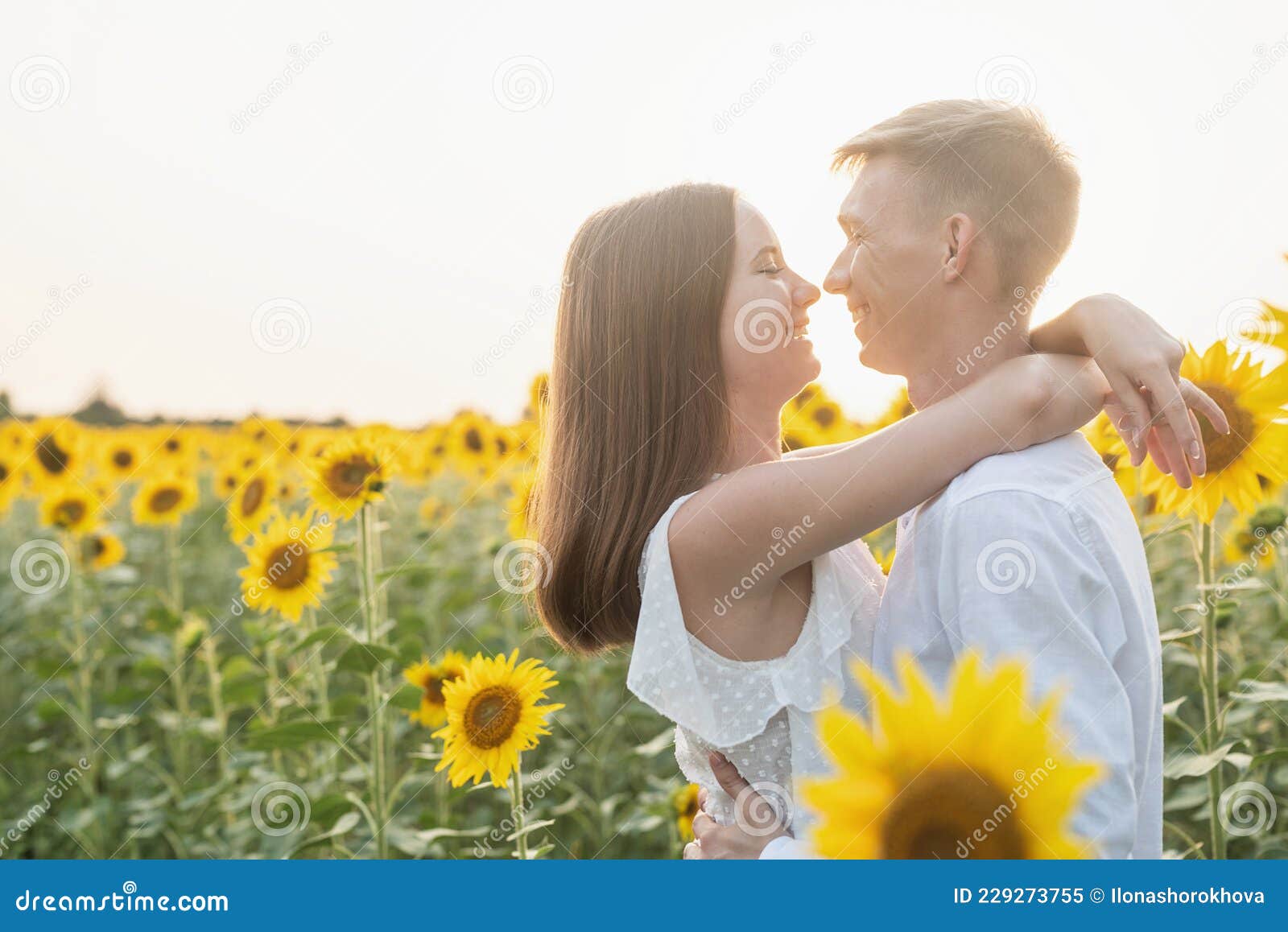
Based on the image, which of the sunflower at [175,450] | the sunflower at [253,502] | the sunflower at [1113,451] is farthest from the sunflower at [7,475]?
the sunflower at [1113,451]

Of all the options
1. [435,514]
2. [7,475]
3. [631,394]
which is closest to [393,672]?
[435,514]

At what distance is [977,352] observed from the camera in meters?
2.11

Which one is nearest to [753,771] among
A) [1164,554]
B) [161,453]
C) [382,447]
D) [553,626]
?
[553,626]

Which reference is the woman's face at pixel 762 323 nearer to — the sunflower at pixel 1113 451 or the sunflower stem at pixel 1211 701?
the sunflower at pixel 1113 451

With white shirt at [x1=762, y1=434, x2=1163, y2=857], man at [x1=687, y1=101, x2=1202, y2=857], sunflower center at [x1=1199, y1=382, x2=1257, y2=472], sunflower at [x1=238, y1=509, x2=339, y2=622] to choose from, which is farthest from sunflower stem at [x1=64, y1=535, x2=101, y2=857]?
sunflower center at [x1=1199, y1=382, x2=1257, y2=472]

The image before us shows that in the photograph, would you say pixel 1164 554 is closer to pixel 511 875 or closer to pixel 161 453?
pixel 511 875

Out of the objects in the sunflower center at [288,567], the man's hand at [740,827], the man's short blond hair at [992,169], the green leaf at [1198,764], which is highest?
the man's short blond hair at [992,169]

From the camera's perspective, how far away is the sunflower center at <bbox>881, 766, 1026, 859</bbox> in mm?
1064

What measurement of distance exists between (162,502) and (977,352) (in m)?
4.73

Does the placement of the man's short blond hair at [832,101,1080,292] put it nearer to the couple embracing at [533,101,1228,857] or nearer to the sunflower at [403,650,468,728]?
the couple embracing at [533,101,1228,857]

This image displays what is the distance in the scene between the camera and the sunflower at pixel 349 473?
10.6 feet

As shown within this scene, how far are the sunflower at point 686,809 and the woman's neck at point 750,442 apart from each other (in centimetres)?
121

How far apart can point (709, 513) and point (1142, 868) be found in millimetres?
868

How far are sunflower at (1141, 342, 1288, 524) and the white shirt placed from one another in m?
0.61
